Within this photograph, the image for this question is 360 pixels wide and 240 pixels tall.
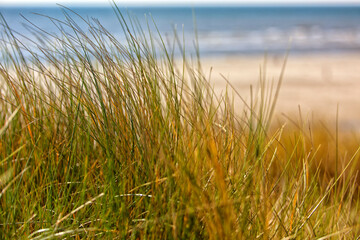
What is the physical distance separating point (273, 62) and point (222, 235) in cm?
1528

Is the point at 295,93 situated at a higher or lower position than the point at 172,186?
lower

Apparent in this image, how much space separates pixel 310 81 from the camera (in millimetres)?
11867

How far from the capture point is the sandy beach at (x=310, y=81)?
8.11 meters

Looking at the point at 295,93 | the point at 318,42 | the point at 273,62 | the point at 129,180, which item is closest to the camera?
the point at 129,180

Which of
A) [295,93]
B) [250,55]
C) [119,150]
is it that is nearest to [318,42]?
[250,55]

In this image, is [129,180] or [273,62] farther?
[273,62]

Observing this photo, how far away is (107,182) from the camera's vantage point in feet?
3.94

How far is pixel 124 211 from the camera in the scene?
1.08m

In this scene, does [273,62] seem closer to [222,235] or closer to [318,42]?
[318,42]

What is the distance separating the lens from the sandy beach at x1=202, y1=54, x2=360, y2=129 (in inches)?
319

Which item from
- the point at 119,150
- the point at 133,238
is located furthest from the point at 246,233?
the point at 119,150

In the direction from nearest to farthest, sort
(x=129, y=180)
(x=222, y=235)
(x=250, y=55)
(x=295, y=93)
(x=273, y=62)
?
(x=222, y=235), (x=129, y=180), (x=295, y=93), (x=273, y=62), (x=250, y=55)

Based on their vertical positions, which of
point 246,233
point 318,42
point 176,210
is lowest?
point 318,42

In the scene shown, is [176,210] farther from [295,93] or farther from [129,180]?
[295,93]
